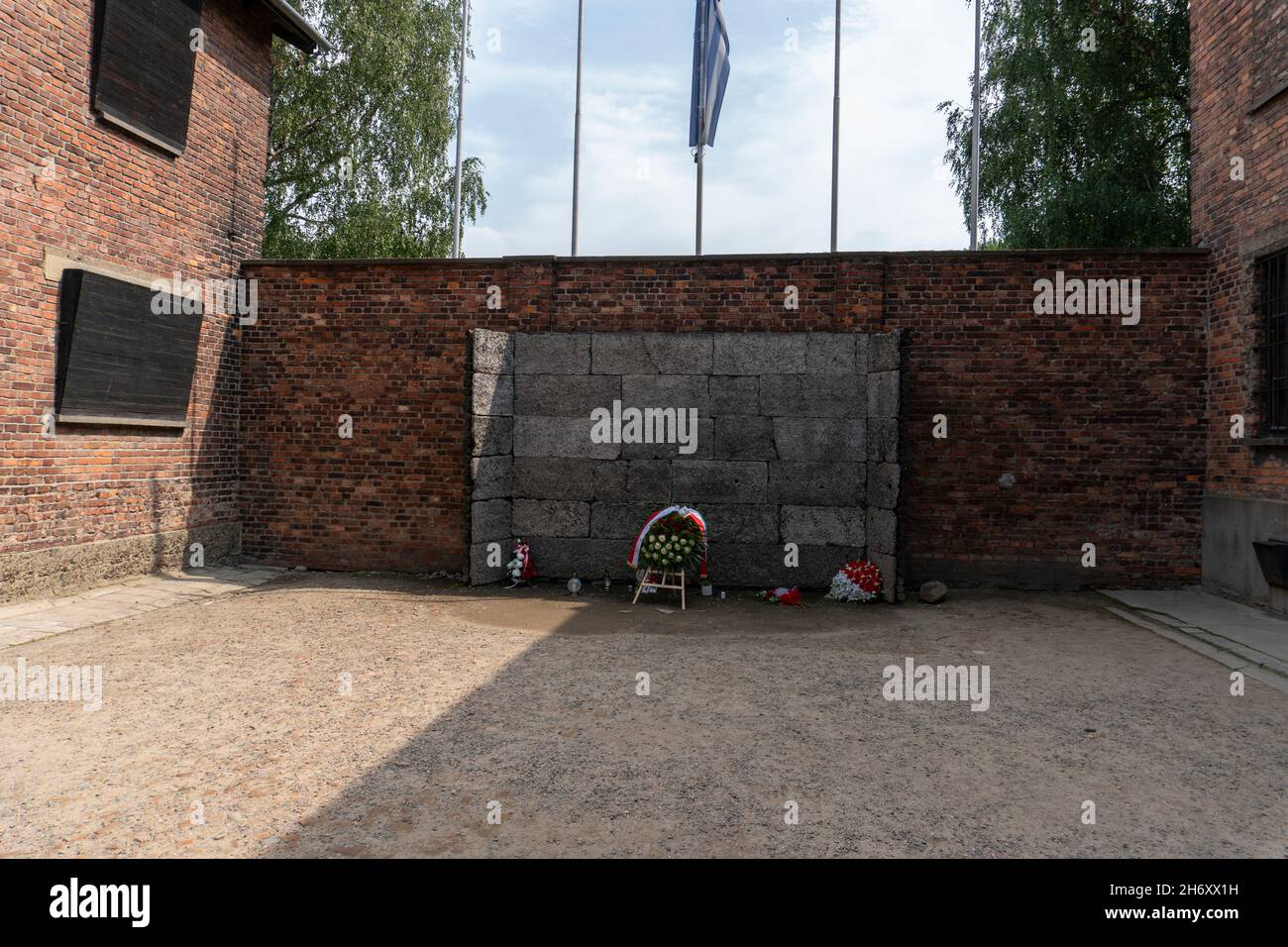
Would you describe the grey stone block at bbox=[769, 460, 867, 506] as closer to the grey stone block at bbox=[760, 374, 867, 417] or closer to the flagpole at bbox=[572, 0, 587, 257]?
the grey stone block at bbox=[760, 374, 867, 417]

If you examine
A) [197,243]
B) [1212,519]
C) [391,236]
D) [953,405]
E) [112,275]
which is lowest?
[1212,519]

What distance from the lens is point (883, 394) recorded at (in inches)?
337

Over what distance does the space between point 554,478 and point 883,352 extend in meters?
4.24

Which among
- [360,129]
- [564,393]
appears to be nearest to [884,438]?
[564,393]

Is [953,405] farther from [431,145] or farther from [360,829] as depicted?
[431,145]

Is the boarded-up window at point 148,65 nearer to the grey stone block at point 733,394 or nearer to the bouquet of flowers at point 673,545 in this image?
the grey stone block at point 733,394

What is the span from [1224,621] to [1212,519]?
1871 millimetres

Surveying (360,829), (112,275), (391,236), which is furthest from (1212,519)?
(391,236)

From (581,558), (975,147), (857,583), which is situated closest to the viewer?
(857,583)

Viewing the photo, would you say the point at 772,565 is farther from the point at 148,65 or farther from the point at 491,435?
the point at 148,65

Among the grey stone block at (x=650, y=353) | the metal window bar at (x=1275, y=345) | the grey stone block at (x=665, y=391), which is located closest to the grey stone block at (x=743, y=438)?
the grey stone block at (x=665, y=391)

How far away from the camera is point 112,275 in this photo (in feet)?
26.7

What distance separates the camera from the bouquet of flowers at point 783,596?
8.43m

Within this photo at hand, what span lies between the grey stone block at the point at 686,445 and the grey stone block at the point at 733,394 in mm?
232
